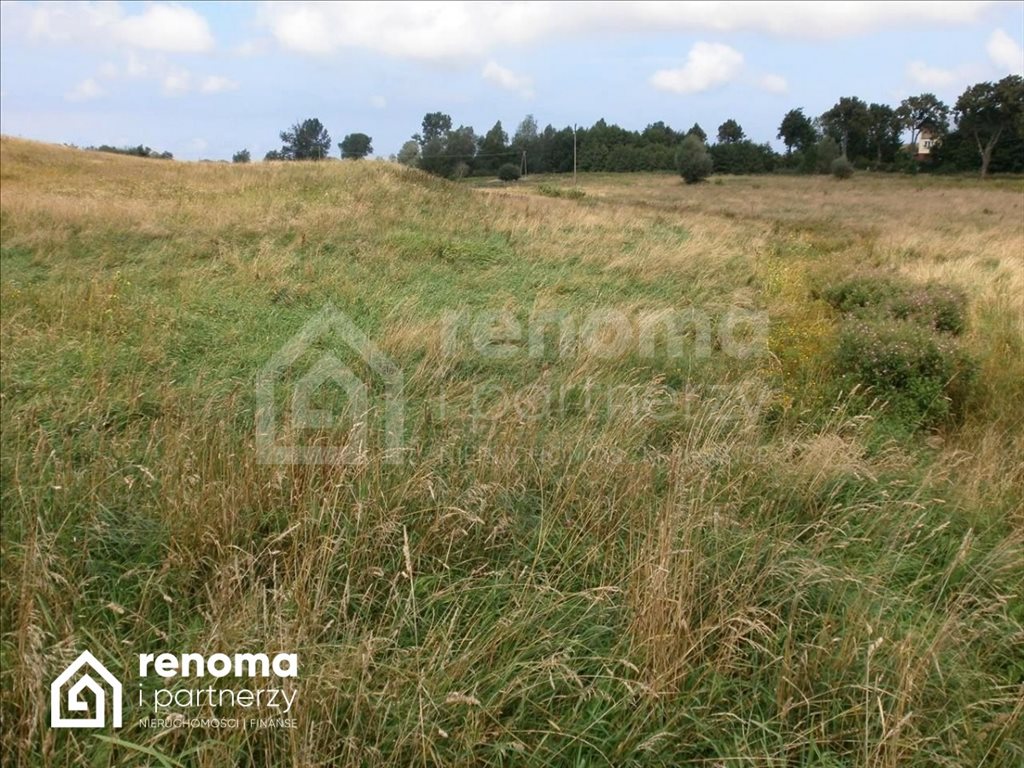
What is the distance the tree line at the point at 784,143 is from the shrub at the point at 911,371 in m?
32.4

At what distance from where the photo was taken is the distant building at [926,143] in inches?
1977

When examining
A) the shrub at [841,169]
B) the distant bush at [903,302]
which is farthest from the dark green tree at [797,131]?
the distant bush at [903,302]

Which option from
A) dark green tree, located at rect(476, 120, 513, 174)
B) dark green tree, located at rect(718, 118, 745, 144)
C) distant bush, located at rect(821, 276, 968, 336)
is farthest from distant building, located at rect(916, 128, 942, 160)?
distant bush, located at rect(821, 276, 968, 336)

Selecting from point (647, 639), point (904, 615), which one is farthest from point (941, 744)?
point (647, 639)

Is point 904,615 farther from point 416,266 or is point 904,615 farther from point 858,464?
point 416,266

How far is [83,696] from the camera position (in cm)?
206

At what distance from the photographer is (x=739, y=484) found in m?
3.40

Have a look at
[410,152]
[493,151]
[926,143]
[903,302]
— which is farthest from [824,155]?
[903,302]

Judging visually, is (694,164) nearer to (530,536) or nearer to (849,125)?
(849,125)

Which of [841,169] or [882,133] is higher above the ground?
[882,133]

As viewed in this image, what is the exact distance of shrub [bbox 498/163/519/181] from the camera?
4159cm

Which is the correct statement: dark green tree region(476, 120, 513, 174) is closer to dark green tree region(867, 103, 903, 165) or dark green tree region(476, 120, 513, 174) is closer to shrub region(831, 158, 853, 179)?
shrub region(831, 158, 853, 179)

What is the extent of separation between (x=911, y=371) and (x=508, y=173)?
129ft

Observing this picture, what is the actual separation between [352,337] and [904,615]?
4431 mm
